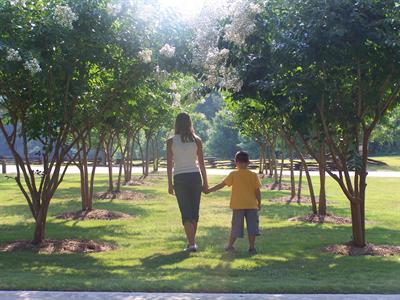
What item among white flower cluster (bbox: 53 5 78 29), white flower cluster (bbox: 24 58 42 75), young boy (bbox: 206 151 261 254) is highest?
white flower cluster (bbox: 53 5 78 29)

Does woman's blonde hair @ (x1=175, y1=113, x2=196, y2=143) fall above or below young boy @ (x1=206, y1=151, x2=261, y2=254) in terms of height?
above

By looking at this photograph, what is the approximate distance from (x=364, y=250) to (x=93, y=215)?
6.86 m

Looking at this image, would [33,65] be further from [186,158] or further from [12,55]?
[186,158]

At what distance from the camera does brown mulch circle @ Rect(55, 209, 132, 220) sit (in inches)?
544

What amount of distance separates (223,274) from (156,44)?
3.81m

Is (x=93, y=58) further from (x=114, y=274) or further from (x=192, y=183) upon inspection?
(x=114, y=274)

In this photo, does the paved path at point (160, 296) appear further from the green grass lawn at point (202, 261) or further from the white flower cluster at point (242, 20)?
the white flower cluster at point (242, 20)

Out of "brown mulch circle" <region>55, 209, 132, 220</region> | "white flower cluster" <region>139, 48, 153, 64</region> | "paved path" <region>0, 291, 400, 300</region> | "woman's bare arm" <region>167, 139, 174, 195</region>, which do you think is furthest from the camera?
"brown mulch circle" <region>55, 209, 132, 220</region>

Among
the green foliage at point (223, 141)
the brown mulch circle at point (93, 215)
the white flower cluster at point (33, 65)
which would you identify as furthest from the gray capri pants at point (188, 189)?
the green foliage at point (223, 141)

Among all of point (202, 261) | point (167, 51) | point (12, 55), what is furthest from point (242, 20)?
point (202, 261)

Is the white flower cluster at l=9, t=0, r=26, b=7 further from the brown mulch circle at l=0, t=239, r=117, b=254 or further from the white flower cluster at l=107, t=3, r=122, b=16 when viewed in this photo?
the brown mulch circle at l=0, t=239, r=117, b=254

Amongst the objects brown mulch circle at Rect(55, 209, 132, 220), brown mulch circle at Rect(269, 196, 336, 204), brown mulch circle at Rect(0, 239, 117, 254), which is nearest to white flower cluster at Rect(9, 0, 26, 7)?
brown mulch circle at Rect(0, 239, 117, 254)

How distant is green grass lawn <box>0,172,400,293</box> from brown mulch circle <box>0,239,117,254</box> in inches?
12.4

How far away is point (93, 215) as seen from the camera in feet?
46.1
